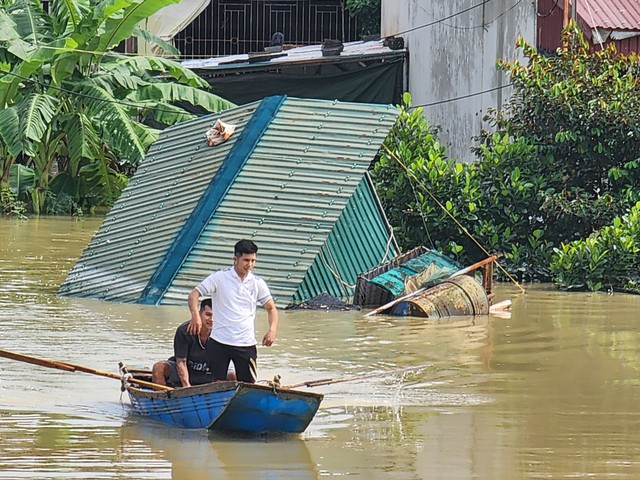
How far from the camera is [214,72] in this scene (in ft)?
89.1

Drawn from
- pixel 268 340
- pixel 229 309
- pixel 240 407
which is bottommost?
pixel 240 407

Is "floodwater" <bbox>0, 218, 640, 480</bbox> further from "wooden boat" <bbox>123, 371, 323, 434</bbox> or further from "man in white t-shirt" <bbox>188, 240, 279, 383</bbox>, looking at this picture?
"man in white t-shirt" <bbox>188, 240, 279, 383</bbox>

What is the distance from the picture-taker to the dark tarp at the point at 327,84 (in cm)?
2686

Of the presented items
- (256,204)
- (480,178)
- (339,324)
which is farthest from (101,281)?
(480,178)

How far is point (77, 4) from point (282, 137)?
23.5 ft

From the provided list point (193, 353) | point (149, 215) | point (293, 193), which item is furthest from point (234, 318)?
point (149, 215)

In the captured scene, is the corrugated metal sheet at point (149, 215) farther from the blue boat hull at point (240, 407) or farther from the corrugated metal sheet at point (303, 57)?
the corrugated metal sheet at point (303, 57)

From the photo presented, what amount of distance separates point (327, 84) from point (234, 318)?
1840 cm

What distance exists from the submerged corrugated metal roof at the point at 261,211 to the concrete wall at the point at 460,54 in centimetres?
609

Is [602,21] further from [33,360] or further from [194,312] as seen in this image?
[33,360]

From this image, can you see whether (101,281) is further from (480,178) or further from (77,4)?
(77,4)

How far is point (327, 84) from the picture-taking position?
27062 mm

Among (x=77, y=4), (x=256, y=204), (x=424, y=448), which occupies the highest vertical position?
(x=77, y=4)

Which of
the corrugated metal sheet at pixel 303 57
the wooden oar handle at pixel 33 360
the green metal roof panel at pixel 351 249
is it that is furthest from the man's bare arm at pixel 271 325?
the corrugated metal sheet at pixel 303 57
